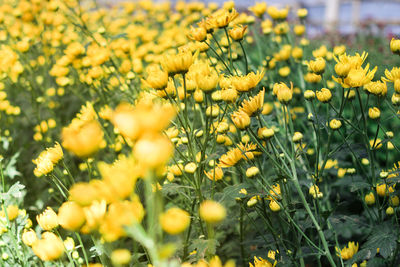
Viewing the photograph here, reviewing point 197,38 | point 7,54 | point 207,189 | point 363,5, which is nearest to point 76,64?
point 7,54

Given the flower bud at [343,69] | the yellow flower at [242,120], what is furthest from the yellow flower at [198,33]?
the flower bud at [343,69]

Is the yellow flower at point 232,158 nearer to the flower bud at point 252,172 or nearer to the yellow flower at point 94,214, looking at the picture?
the flower bud at point 252,172

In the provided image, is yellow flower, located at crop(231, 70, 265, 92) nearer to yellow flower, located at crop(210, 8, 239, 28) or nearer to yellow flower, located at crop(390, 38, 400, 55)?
yellow flower, located at crop(210, 8, 239, 28)

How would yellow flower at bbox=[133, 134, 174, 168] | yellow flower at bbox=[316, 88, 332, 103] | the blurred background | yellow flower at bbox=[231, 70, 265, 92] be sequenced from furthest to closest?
the blurred background < yellow flower at bbox=[316, 88, 332, 103] < yellow flower at bbox=[231, 70, 265, 92] < yellow flower at bbox=[133, 134, 174, 168]

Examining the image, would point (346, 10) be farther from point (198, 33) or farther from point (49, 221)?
point (49, 221)

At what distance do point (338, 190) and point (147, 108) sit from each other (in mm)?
1929

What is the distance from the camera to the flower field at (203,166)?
0.78 m

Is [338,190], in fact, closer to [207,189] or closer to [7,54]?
[207,189]

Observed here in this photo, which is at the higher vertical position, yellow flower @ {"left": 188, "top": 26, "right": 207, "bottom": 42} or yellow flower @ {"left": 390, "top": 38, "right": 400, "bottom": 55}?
yellow flower @ {"left": 188, "top": 26, "right": 207, "bottom": 42}

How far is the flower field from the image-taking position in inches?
30.8

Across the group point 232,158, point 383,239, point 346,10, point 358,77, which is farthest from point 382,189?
point 346,10

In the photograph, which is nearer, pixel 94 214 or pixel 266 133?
pixel 94 214

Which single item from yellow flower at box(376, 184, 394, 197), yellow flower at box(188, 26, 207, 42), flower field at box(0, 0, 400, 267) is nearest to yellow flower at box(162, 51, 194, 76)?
flower field at box(0, 0, 400, 267)

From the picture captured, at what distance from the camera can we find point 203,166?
1.45 m
